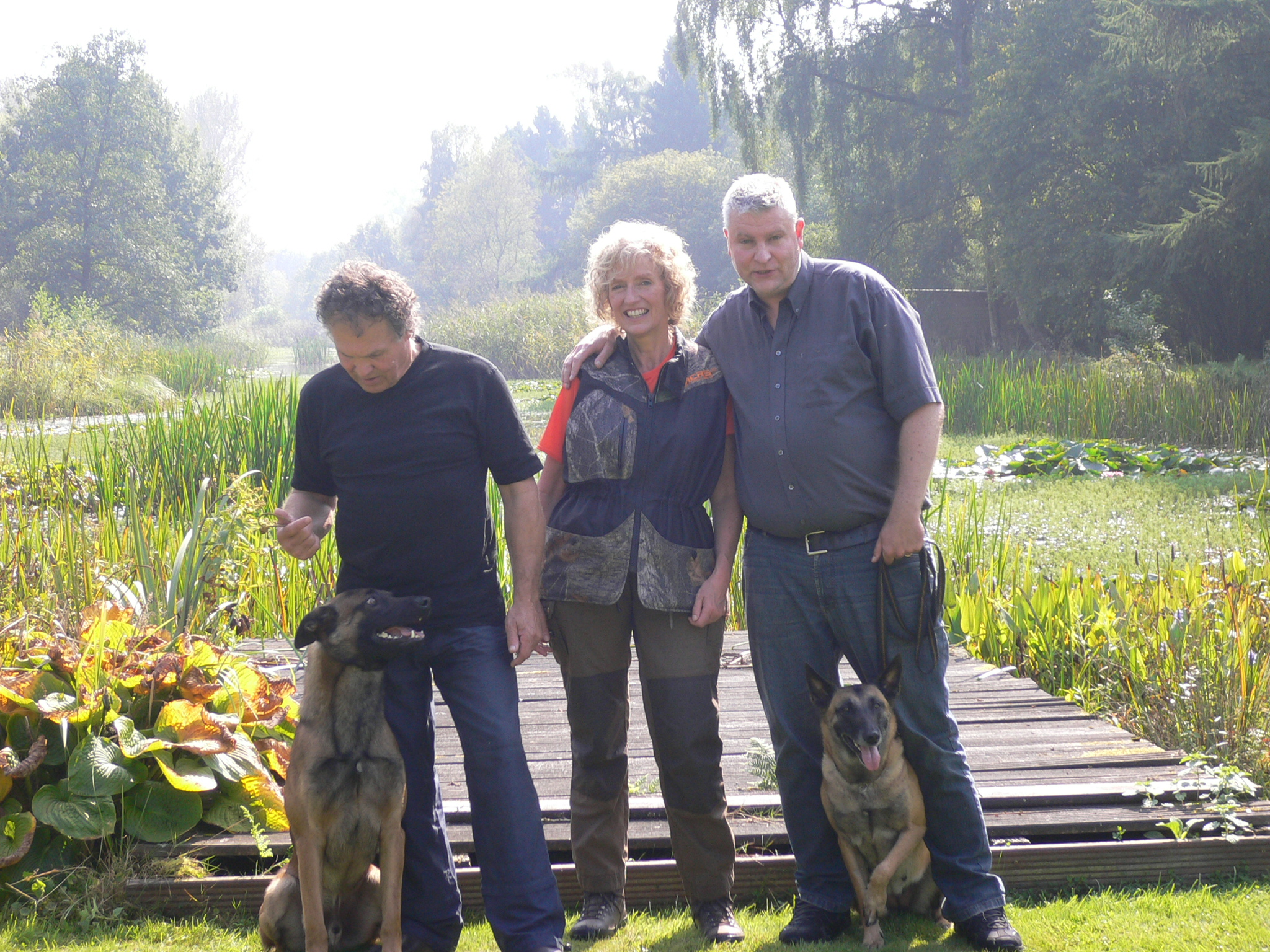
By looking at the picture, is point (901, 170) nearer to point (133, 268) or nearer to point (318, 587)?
point (318, 587)

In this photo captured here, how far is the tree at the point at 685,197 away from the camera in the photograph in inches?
1944

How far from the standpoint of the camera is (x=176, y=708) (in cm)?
345

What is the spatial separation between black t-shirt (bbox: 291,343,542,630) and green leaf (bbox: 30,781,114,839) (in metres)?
1.13

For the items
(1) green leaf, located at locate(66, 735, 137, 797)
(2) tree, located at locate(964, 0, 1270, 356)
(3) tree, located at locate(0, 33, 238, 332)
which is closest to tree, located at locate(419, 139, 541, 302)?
(3) tree, located at locate(0, 33, 238, 332)

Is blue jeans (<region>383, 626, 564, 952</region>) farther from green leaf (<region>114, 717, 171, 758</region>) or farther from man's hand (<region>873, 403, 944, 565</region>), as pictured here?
man's hand (<region>873, 403, 944, 565</region>)

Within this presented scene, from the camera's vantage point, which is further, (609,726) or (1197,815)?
(1197,815)

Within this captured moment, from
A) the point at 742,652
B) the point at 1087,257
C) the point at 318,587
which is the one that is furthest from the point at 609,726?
the point at 1087,257

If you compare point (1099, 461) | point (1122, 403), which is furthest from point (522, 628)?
point (1122, 403)

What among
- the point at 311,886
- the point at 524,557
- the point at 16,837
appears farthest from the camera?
the point at 16,837

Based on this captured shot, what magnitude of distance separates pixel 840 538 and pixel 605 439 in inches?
28.0

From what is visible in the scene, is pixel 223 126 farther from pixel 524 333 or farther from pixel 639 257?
pixel 639 257

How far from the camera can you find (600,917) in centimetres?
312

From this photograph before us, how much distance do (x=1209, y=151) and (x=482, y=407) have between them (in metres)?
21.8

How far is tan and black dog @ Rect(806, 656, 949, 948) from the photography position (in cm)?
295
